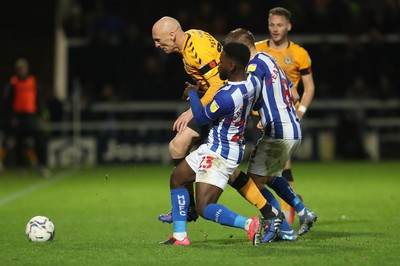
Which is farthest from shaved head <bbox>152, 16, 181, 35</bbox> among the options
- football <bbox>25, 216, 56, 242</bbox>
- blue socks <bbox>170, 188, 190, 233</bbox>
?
football <bbox>25, 216, 56, 242</bbox>

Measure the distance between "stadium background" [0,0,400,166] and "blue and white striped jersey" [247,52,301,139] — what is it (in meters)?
12.0

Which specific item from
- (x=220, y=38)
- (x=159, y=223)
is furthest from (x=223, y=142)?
(x=220, y=38)

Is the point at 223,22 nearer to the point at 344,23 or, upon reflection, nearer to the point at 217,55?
the point at 344,23

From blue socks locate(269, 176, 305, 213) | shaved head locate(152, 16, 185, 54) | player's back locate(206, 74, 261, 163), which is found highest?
shaved head locate(152, 16, 185, 54)

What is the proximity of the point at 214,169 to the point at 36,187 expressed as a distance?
26.9 ft

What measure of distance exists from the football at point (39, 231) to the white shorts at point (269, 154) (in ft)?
6.18

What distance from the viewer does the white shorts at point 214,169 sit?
7.98m

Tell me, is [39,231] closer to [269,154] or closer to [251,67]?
[269,154]

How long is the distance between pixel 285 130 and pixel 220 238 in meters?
1.22

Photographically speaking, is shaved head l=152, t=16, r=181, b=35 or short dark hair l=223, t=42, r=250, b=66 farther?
shaved head l=152, t=16, r=181, b=35

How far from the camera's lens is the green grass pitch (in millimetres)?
7527

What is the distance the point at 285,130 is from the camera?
8.59m

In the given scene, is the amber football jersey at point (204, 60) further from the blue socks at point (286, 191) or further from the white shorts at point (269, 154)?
the blue socks at point (286, 191)

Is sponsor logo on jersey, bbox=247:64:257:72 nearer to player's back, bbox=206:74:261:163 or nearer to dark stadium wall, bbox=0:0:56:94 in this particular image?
player's back, bbox=206:74:261:163
